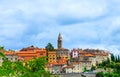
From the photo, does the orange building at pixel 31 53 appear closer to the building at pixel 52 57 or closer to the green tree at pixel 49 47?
the building at pixel 52 57

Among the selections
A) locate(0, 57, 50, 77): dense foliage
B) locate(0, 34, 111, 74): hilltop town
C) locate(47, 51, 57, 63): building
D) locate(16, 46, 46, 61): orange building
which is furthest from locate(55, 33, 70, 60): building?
locate(0, 57, 50, 77): dense foliage

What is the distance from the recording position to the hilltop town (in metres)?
103

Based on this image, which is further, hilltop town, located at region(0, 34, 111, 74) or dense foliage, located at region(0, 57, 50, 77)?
hilltop town, located at region(0, 34, 111, 74)

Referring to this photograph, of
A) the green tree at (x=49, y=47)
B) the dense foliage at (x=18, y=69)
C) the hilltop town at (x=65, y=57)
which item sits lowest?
the dense foliage at (x=18, y=69)

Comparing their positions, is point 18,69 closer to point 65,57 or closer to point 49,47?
Result: point 49,47

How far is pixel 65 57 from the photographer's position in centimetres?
11650

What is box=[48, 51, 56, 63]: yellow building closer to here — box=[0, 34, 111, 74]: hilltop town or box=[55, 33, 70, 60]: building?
box=[0, 34, 111, 74]: hilltop town

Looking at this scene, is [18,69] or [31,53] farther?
[31,53]

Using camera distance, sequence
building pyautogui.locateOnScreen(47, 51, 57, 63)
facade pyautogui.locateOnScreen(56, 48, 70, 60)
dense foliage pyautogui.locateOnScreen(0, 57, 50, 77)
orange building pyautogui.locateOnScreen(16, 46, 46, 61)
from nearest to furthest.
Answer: dense foliage pyautogui.locateOnScreen(0, 57, 50, 77) < orange building pyautogui.locateOnScreen(16, 46, 46, 61) < building pyautogui.locateOnScreen(47, 51, 57, 63) < facade pyautogui.locateOnScreen(56, 48, 70, 60)

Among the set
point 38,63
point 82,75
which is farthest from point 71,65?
point 38,63

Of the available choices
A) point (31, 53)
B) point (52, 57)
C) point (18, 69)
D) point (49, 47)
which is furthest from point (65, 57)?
point (18, 69)

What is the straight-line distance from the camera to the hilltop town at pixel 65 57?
102875mm

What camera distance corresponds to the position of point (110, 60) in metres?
102

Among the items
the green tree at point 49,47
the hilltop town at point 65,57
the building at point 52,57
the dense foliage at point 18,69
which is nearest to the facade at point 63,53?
the hilltop town at point 65,57
